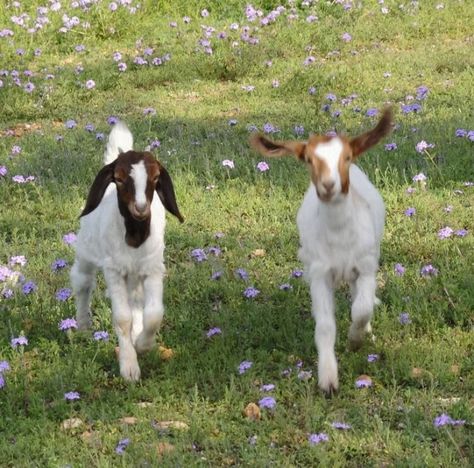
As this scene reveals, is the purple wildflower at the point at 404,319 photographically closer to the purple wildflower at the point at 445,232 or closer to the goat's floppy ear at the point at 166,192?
the purple wildflower at the point at 445,232

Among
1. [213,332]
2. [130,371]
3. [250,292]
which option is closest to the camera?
[130,371]

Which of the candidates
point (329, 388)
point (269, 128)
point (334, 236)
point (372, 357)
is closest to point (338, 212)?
point (334, 236)

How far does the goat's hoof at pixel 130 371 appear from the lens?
5.53 metres

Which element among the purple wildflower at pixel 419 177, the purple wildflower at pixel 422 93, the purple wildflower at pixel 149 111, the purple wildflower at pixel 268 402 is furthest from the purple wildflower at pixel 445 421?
the purple wildflower at pixel 149 111

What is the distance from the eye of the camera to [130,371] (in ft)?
18.2

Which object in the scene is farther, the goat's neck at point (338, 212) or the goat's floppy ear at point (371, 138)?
the goat's neck at point (338, 212)

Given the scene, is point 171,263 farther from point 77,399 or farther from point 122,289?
point 77,399

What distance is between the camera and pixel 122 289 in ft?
19.0

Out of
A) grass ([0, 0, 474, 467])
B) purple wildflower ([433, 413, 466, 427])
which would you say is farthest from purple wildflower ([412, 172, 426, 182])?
purple wildflower ([433, 413, 466, 427])

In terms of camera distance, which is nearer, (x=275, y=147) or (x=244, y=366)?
(x=275, y=147)

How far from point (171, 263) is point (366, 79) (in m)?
5.37

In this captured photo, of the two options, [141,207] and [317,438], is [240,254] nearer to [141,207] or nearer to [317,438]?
[141,207]

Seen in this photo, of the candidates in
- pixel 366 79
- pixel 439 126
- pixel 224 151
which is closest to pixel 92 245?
pixel 224 151

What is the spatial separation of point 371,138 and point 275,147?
50 cm
